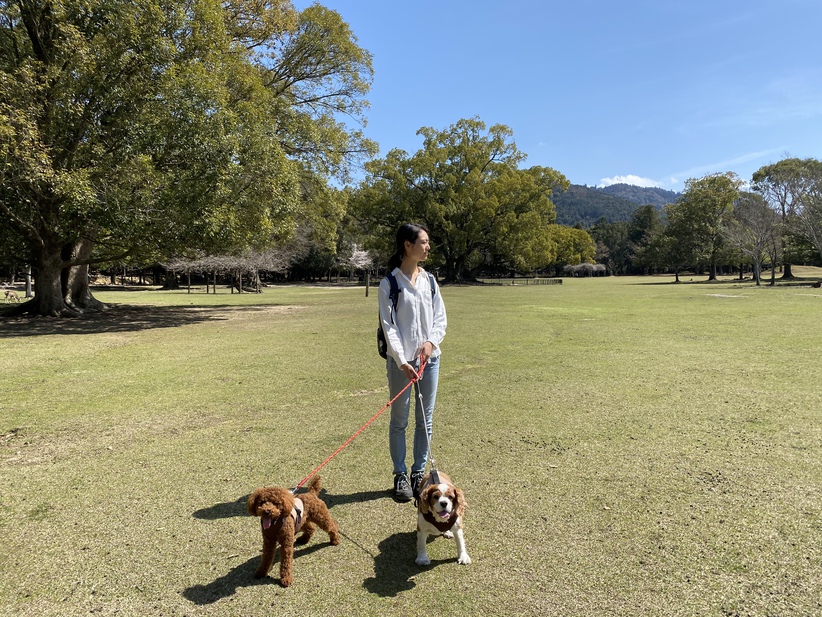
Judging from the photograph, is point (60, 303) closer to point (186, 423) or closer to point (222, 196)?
point (222, 196)

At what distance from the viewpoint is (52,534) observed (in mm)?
3045

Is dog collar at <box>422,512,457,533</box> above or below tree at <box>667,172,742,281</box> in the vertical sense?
below

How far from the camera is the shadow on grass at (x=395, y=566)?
2549mm

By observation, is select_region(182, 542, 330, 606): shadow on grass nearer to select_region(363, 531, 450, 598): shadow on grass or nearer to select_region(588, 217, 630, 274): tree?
select_region(363, 531, 450, 598): shadow on grass

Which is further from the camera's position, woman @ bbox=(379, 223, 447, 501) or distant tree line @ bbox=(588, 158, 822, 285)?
distant tree line @ bbox=(588, 158, 822, 285)

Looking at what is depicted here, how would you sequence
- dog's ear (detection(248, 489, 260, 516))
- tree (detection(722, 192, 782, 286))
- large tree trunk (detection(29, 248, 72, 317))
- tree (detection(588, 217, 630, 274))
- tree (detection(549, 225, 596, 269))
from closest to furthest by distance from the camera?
dog's ear (detection(248, 489, 260, 516)), large tree trunk (detection(29, 248, 72, 317)), tree (detection(722, 192, 782, 286)), tree (detection(549, 225, 596, 269)), tree (detection(588, 217, 630, 274))

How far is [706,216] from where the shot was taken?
179ft

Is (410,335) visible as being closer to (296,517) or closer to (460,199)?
(296,517)

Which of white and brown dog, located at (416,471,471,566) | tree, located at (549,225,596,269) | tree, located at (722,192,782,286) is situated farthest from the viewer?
tree, located at (549,225,596,269)

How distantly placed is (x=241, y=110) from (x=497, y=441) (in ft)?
45.5

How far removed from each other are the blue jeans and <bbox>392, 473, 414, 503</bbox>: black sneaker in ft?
0.17

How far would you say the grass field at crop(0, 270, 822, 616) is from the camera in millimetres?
2502

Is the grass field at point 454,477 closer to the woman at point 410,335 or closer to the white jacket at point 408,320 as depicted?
the woman at point 410,335

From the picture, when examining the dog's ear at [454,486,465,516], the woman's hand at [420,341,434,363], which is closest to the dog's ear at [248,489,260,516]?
the dog's ear at [454,486,465,516]
